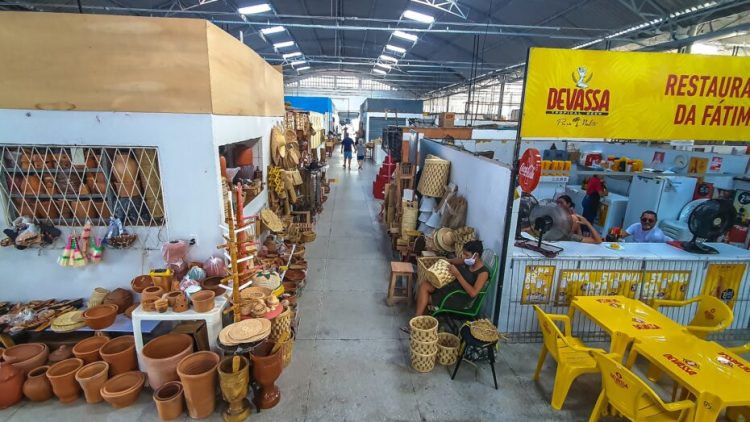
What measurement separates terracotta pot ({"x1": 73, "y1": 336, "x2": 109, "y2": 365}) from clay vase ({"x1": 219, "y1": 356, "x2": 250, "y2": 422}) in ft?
4.11

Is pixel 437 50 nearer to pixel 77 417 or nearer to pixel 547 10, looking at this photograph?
pixel 547 10

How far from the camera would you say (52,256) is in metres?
3.68

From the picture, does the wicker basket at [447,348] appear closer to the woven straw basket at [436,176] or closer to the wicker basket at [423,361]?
the wicker basket at [423,361]

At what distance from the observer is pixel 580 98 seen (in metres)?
3.37

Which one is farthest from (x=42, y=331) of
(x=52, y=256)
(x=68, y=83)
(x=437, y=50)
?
(x=437, y=50)

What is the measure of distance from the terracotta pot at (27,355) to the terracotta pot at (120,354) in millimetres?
536

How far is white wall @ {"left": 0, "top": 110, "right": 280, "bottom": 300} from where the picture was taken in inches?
130

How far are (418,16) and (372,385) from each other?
35.5 ft

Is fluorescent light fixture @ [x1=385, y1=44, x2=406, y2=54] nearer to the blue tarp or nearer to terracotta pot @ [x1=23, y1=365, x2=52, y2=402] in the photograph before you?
the blue tarp

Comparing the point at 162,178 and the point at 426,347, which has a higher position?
the point at 162,178

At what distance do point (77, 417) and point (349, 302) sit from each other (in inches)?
114

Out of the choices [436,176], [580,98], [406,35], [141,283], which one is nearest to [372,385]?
[141,283]

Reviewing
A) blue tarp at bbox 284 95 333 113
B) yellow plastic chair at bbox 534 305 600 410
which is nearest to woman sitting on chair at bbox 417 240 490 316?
yellow plastic chair at bbox 534 305 600 410

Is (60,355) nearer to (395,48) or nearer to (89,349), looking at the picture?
(89,349)
